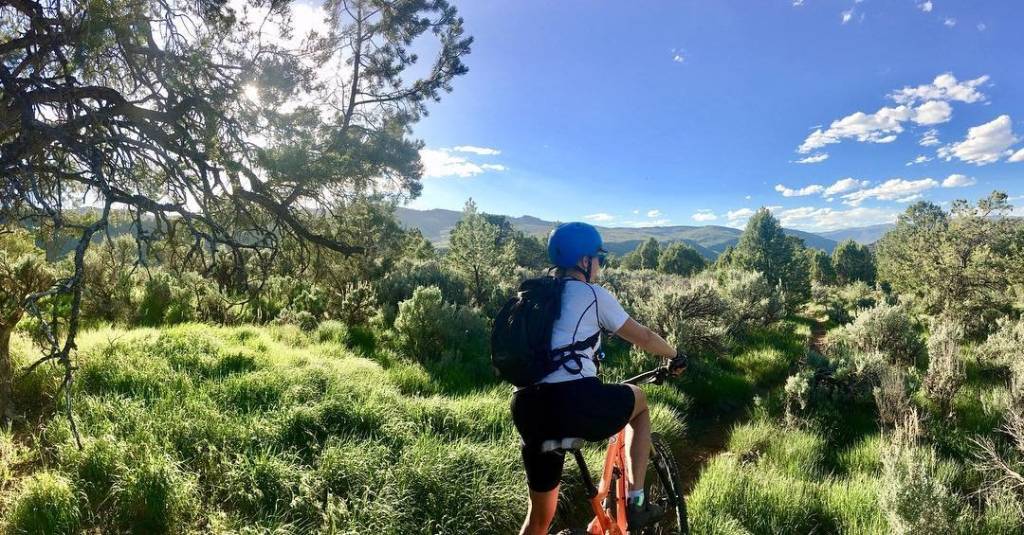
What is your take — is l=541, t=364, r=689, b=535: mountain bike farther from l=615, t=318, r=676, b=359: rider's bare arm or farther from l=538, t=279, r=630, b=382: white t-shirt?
l=538, t=279, r=630, b=382: white t-shirt

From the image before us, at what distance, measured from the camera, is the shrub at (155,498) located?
341cm

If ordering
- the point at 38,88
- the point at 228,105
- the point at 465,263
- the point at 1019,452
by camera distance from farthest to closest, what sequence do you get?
1. the point at 465,263
2. the point at 228,105
3. the point at 1019,452
4. the point at 38,88

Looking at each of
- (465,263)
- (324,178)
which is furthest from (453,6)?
(465,263)

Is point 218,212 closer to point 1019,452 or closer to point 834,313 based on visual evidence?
point 1019,452

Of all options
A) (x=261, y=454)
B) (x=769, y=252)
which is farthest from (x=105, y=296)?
(x=769, y=252)

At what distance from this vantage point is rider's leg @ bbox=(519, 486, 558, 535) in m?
2.65

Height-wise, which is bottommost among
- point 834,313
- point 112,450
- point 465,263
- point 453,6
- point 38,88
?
point 834,313

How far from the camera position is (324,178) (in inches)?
232

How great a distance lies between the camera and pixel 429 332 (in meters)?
8.21

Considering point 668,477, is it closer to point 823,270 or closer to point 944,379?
point 944,379

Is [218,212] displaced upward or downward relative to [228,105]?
downward

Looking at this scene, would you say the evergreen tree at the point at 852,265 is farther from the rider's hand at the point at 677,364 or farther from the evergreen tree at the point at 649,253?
the rider's hand at the point at 677,364

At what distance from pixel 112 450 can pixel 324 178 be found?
11.7 feet

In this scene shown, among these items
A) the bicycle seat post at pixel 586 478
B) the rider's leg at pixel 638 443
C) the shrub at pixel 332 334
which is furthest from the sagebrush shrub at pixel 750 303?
the bicycle seat post at pixel 586 478
